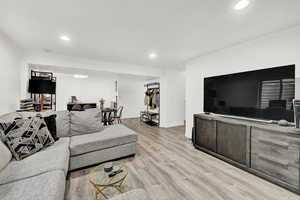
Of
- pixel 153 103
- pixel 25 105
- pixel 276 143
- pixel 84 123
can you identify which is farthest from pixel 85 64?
pixel 276 143

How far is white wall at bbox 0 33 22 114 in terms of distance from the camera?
88.4 inches

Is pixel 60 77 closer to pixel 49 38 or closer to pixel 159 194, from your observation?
pixel 49 38

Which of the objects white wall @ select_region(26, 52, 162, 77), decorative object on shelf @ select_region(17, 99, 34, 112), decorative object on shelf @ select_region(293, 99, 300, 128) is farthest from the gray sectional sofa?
decorative object on shelf @ select_region(293, 99, 300, 128)

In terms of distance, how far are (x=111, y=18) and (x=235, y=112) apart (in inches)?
110

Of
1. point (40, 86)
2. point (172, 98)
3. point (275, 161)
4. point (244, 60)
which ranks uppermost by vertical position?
point (244, 60)

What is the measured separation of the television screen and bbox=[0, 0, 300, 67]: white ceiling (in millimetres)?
821

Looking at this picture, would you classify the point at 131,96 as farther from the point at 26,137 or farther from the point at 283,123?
the point at 283,123

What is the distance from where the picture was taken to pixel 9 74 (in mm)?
2480

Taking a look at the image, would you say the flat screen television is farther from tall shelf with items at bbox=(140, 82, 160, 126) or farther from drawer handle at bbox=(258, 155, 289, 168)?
tall shelf with items at bbox=(140, 82, 160, 126)

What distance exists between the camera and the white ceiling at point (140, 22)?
5.14ft

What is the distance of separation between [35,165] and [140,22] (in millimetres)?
2340

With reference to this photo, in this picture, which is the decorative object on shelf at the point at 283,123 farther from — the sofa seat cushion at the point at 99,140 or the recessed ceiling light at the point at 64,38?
the recessed ceiling light at the point at 64,38

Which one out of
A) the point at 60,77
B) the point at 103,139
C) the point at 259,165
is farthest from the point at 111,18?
the point at 60,77

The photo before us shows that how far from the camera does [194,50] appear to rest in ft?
10.2
